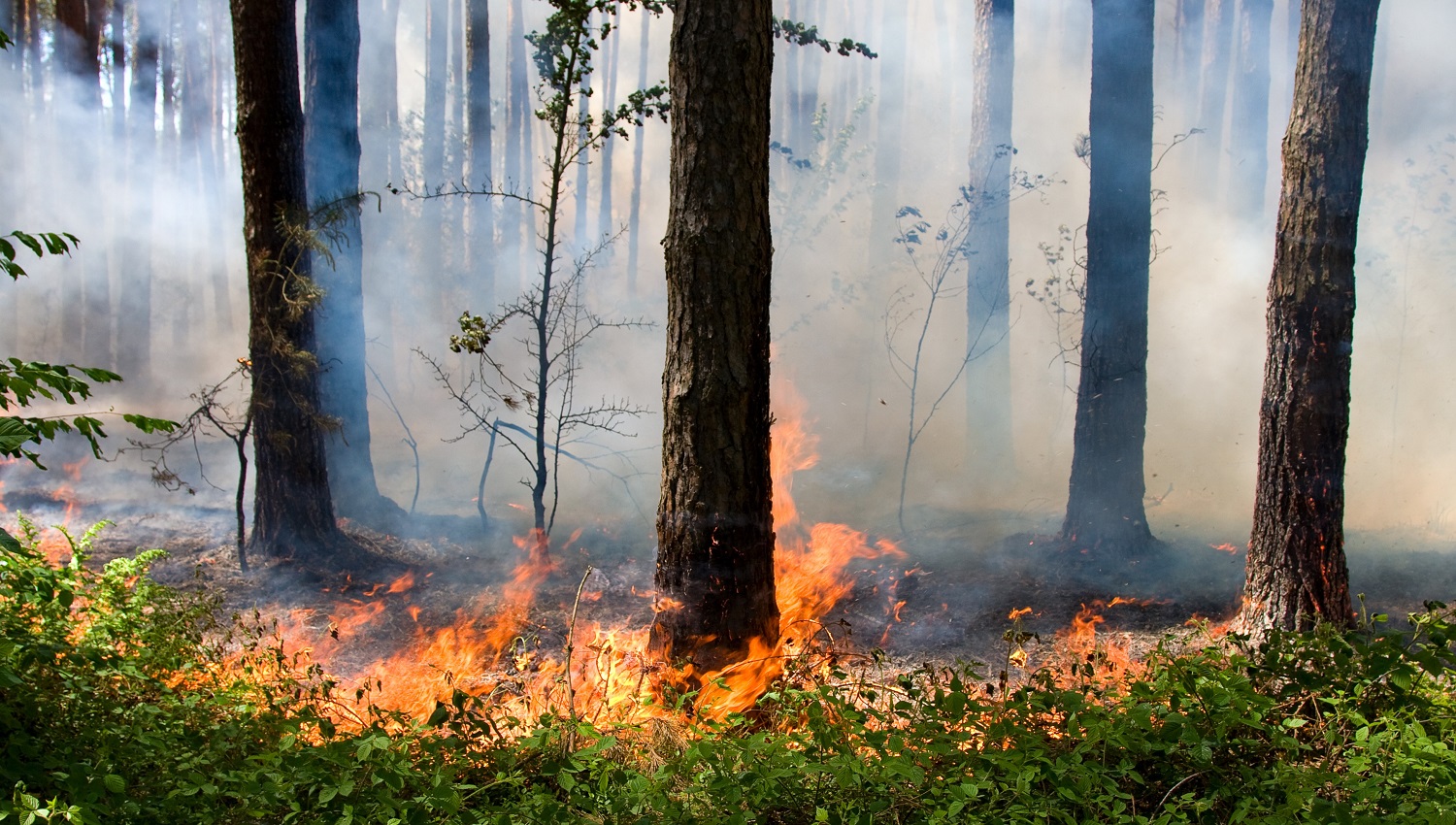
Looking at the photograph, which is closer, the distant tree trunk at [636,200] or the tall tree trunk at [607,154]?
the distant tree trunk at [636,200]

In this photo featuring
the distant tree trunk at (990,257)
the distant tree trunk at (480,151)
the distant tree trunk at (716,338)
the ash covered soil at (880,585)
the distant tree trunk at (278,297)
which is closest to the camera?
the distant tree trunk at (716,338)

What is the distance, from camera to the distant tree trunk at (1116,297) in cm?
702

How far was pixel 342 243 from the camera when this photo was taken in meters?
8.38

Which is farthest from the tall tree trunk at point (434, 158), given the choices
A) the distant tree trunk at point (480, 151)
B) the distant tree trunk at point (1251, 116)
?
the distant tree trunk at point (1251, 116)

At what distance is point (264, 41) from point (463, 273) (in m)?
6.78

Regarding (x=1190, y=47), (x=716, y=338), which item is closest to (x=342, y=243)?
(x=716, y=338)

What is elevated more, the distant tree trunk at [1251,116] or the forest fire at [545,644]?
the distant tree trunk at [1251,116]

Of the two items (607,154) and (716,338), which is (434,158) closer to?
(607,154)

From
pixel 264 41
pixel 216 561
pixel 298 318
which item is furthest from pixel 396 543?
pixel 264 41

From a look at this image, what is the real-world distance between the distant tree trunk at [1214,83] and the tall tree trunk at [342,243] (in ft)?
27.8

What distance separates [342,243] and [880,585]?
5892mm

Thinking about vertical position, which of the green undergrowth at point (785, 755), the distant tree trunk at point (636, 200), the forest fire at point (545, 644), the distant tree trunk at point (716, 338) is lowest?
the forest fire at point (545, 644)

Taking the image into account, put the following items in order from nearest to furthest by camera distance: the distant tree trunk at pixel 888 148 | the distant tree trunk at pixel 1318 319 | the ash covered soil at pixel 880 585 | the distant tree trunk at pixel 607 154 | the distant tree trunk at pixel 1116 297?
the distant tree trunk at pixel 1318 319
the ash covered soil at pixel 880 585
the distant tree trunk at pixel 1116 297
the distant tree trunk at pixel 888 148
the distant tree trunk at pixel 607 154

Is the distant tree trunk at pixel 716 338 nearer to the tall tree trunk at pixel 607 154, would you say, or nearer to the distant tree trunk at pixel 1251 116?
the distant tree trunk at pixel 1251 116
